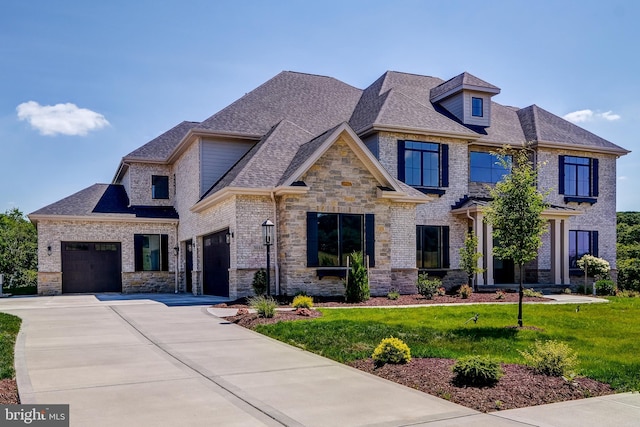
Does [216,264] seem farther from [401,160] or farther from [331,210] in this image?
[401,160]

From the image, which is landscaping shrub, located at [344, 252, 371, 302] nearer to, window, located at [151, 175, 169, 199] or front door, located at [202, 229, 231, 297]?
front door, located at [202, 229, 231, 297]

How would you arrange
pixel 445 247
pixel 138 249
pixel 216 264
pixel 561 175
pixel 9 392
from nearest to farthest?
1. pixel 9 392
2. pixel 216 264
3. pixel 445 247
4. pixel 561 175
5. pixel 138 249

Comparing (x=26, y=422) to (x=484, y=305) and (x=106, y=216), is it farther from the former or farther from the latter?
(x=106, y=216)

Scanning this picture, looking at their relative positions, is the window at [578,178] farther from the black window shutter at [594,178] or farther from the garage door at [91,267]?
the garage door at [91,267]

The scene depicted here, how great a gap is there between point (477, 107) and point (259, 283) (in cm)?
1488

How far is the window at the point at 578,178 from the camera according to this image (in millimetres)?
28859

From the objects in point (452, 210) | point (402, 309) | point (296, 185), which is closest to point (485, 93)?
point (452, 210)

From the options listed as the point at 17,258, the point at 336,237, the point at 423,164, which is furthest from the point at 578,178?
the point at 17,258

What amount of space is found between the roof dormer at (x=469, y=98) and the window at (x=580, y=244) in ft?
23.7

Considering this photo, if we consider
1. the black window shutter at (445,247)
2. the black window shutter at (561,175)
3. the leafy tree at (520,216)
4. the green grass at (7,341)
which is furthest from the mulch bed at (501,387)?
the black window shutter at (561,175)

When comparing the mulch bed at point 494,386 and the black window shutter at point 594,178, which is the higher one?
the black window shutter at point 594,178

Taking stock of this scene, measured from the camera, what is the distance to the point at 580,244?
1154 inches

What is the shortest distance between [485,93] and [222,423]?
25.2 meters

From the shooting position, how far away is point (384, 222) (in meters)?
21.5
